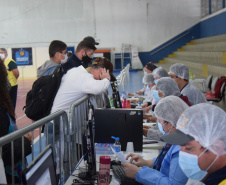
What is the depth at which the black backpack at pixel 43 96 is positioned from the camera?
3.26 metres

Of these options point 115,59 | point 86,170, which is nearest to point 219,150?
point 86,170

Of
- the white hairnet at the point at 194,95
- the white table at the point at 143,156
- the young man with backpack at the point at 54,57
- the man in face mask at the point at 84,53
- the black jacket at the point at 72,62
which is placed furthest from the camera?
the white hairnet at the point at 194,95

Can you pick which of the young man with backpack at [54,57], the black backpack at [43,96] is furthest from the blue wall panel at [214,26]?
the black backpack at [43,96]

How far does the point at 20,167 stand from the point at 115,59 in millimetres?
18304

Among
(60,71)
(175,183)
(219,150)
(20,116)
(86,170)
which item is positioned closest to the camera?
(219,150)

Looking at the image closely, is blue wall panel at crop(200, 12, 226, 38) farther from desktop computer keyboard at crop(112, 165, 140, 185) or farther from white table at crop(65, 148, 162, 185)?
desktop computer keyboard at crop(112, 165, 140, 185)

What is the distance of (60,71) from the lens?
3379mm

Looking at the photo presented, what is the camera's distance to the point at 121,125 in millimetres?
3035

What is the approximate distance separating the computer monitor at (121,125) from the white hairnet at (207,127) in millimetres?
1393

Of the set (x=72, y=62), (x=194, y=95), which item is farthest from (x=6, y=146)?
(x=194, y=95)

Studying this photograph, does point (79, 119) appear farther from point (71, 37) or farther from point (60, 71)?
point (71, 37)

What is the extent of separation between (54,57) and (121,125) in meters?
1.92

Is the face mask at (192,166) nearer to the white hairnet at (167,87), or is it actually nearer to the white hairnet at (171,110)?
the white hairnet at (171,110)

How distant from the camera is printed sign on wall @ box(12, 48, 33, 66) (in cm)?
1752
